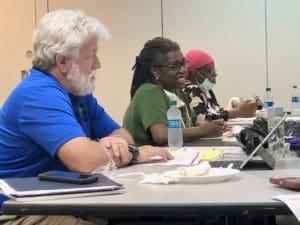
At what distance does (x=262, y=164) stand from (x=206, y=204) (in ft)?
2.00

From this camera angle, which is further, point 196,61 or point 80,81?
point 196,61

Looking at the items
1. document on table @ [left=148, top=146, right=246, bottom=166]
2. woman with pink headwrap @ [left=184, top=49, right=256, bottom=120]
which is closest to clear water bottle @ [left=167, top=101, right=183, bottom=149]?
document on table @ [left=148, top=146, right=246, bottom=166]

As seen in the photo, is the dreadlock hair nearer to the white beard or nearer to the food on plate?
the white beard

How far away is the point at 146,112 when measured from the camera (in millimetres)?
2691

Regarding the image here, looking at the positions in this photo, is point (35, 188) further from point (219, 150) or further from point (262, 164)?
point (219, 150)

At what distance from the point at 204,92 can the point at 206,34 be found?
1.07 metres

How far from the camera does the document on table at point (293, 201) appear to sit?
102cm

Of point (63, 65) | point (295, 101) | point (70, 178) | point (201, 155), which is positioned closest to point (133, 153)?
point (201, 155)

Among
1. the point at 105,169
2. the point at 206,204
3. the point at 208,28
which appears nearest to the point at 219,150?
the point at 105,169

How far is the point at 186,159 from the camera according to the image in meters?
1.83

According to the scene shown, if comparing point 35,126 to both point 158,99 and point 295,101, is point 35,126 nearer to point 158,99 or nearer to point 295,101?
point 158,99

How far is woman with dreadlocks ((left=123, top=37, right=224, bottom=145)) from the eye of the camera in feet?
8.76

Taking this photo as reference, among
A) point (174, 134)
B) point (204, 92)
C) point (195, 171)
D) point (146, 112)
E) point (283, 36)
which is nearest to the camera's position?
point (195, 171)

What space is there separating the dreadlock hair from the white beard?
4.00 ft
